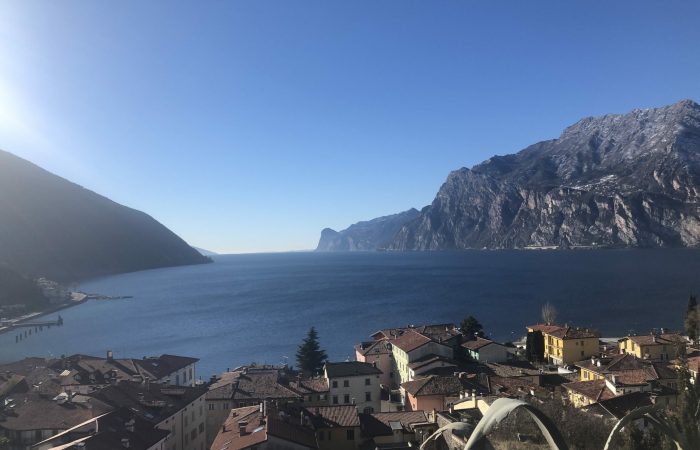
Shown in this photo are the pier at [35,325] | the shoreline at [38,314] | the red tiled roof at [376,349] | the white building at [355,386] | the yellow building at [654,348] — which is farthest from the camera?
the shoreline at [38,314]

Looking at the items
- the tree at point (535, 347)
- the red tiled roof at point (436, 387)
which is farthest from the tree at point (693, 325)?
the red tiled roof at point (436, 387)

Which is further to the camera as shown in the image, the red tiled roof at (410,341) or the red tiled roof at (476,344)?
the red tiled roof at (476,344)

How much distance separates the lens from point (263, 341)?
90.7 m

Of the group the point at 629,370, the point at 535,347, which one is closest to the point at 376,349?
the point at 535,347

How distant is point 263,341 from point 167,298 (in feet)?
285

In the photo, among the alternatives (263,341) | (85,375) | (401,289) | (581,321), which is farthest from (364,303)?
(85,375)

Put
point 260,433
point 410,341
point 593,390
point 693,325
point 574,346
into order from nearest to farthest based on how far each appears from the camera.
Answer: point 260,433
point 593,390
point 410,341
point 574,346
point 693,325

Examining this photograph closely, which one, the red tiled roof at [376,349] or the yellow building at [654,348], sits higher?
the yellow building at [654,348]

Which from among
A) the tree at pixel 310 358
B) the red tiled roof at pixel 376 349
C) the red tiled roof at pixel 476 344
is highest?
the red tiled roof at pixel 476 344

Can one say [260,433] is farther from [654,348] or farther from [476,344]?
[654,348]

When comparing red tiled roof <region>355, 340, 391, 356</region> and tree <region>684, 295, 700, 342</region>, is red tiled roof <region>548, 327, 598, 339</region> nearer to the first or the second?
tree <region>684, 295, 700, 342</region>


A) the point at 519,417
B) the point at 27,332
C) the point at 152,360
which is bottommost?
the point at 27,332

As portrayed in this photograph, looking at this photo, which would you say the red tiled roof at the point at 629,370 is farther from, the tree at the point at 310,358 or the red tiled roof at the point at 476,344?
the tree at the point at 310,358

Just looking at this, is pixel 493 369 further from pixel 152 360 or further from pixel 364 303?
pixel 364 303
